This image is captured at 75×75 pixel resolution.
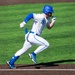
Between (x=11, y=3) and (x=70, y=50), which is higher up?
(x=11, y=3)

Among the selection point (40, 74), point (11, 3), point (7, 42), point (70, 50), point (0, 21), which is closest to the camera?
point (40, 74)

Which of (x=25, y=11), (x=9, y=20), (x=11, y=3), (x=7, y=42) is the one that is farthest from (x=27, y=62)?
(x=11, y=3)

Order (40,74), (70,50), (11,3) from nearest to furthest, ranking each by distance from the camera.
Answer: (40,74), (70,50), (11,3)

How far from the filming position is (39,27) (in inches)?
413

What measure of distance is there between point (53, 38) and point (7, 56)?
9.35 ft

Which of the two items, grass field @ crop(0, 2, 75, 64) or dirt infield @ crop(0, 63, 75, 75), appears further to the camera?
grass field @ crop(0, 2, 75, 64)

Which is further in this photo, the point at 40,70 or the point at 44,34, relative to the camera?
the point at 44,34

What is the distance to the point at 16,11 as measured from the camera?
799 inches

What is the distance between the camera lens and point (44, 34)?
15.5m

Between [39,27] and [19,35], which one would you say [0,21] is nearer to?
[19,35]

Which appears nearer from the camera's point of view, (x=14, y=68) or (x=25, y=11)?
(x=14, y=68)

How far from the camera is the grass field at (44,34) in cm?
1223

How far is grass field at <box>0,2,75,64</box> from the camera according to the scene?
12234 millimetres

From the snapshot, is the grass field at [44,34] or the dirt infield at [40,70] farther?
the grass field at [44,34]
